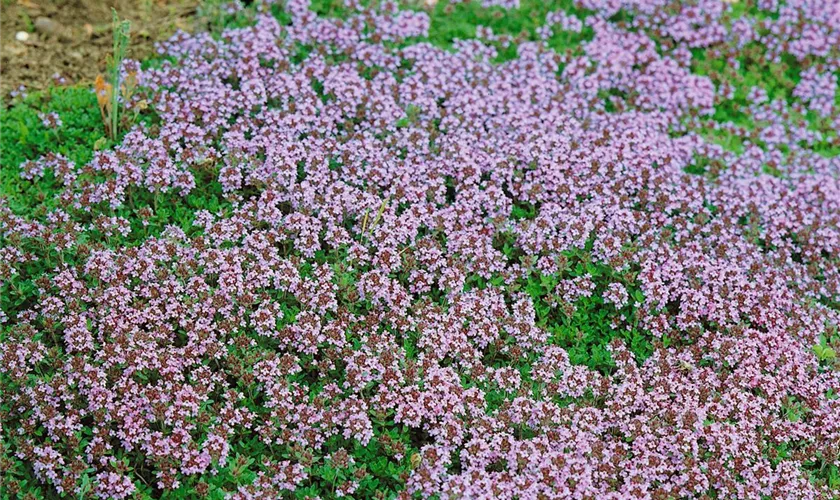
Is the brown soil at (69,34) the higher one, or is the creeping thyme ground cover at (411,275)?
the brown soil at (69,34)

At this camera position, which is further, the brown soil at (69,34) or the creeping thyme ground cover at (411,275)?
the brown soil at (69,34)

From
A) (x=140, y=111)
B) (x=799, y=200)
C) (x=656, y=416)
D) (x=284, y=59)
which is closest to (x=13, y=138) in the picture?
(x=140, y=111)

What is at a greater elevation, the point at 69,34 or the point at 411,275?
the point at 69,34

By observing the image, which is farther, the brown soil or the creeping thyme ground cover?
the brown soil

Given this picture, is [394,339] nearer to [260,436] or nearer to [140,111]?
[260,436]
